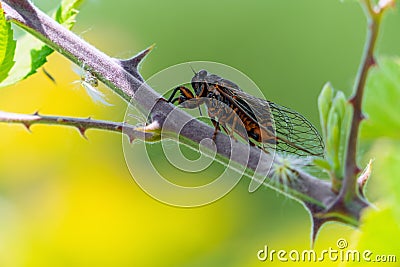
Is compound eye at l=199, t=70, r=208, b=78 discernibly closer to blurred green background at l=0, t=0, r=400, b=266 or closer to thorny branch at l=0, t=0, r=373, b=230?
thorny branch at l=0, t=0, r=373, b=230

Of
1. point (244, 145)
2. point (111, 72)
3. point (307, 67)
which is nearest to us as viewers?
point (244, 145)

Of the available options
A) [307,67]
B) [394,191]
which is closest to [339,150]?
[394,191]

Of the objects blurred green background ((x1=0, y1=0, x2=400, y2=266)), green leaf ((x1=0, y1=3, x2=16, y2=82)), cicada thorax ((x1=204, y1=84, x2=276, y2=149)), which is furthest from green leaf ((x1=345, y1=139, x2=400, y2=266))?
blurred green background ((x1=0, y1=0, x2=400, y2=266))

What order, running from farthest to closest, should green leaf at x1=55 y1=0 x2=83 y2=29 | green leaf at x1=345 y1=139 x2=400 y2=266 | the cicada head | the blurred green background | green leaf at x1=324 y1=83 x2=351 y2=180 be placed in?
the blurred green background < green leaf at x1=55 y1=0 x2=83 y2=29 < the cicada head < green leaf at x1=324 y1=83 x2=351 y2=180 < green leaf at x1=345 y1=139 x2=400 y2=266

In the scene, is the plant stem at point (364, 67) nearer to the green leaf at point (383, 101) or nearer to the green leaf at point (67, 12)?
the green leaf at point (383, 101)

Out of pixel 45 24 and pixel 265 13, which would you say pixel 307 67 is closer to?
pixel 265 13

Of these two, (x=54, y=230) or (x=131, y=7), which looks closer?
(x=54, y=230)

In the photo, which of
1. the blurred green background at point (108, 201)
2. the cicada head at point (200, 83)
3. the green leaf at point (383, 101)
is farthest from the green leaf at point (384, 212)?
the blurred green background at point (108, 201)
